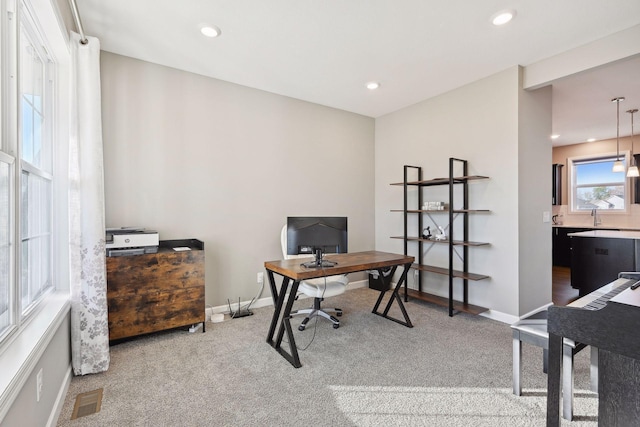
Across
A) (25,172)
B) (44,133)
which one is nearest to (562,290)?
(25,172)

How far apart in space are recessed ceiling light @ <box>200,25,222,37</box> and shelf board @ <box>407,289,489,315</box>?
11.1ft

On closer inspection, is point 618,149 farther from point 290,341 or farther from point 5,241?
point 5,241

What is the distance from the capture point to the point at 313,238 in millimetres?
2654

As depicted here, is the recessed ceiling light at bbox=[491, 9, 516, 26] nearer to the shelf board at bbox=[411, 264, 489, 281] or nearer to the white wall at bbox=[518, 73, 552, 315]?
the white wall at bbox=[518, 73, 552, 315]

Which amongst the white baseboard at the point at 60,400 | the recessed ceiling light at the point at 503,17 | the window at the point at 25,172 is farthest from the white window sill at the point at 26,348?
the recessed ceiling light at the point at 503,17

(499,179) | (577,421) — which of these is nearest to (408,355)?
(577,421)

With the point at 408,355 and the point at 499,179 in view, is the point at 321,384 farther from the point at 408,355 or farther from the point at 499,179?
the point at 499,179

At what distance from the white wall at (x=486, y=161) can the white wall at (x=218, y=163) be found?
1.19 m

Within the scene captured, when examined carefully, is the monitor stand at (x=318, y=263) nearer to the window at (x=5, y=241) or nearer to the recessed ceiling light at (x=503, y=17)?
the window at (x=5, y=241)

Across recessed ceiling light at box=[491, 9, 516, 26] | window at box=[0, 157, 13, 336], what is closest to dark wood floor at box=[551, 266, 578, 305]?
recessed ceiling light at box=[491, 9, 516, 26]

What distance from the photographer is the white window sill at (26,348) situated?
1.08 metres

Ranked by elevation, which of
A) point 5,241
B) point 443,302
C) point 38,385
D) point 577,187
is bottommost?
point 443,302

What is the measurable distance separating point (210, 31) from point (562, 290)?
5473mm

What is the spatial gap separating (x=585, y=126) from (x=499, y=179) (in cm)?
330
